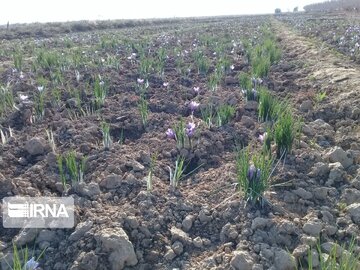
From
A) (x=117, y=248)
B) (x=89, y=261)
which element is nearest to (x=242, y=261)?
(x=117, y=248)

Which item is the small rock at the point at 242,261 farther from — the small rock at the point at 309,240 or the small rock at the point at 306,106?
the small rock at the point at 306,106

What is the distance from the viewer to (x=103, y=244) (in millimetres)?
2498

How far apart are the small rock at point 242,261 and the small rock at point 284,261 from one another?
16 centimetres

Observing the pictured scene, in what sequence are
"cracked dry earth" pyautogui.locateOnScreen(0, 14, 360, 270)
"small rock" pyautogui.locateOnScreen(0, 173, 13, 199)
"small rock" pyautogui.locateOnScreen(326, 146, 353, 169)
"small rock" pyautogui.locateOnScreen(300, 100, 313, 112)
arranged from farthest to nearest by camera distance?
"small rock" pyautogui.locateOnScreen(300, 100, 313, 112) < "small rock" pyautogui.locateOnScreen(326, 146, 353, 169) < "small rock" pyautogui.locateOnScreen(0, 173, 13, 199) < "cracked dry earth" pyautogui.locateOnScreen(0, 14, 360, 270)

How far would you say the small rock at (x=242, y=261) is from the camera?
2.37 meters

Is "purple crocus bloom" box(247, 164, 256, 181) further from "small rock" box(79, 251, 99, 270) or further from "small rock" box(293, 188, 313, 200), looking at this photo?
"small rock" box(79, 251, 99, 270)

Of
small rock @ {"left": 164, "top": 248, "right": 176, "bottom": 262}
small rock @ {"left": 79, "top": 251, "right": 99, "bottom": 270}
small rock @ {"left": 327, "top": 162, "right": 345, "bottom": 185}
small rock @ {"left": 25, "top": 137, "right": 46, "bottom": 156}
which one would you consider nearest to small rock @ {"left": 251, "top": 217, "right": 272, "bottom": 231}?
small rock @ {"left": 164, "top": 248, "right": 176, "bottom": 262}

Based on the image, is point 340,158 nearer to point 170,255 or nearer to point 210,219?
point 210,219

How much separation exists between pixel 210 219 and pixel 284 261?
683 millimetres

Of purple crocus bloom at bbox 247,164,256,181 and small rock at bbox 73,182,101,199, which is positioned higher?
purple crocus bloom at bbox 247,164,256,181

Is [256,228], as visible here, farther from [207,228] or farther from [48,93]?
A: [48,93]

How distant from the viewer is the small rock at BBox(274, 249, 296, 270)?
7.83 feet

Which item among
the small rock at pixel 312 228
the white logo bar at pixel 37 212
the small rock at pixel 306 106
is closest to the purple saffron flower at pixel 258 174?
the small rock at pixel 312 228

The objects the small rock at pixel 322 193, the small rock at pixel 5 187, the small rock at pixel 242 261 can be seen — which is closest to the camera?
the small rock at pixel 242 261
